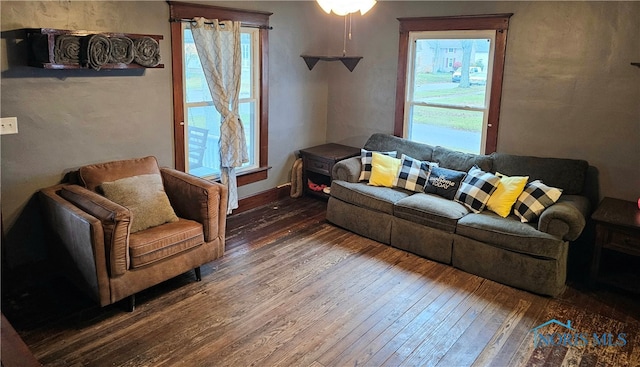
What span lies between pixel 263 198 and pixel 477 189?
2.30 m

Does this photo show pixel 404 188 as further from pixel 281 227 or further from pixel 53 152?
pixel 53 152

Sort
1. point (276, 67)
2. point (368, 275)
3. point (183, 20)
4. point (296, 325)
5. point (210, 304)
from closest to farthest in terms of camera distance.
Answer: point (296, 325), point (210, 304), point (368, 275), point (183, 20), point (276, 67)

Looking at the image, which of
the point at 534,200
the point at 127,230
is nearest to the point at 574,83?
the point at 534,200

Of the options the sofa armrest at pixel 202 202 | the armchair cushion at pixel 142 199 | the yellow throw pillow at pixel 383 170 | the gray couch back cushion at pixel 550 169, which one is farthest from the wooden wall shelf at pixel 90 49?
the gray couch back cushion at pixel 550 169

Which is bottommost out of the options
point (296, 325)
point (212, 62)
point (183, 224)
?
point (296, 325)

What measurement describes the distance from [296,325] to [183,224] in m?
1.10

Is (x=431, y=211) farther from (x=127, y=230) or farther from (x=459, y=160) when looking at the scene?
(x=127, y=230)

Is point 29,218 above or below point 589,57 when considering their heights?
below

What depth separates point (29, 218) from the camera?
3.54m

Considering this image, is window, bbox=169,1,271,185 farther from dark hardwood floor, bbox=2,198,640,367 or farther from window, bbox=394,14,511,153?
window, bbox=394,14,511,153

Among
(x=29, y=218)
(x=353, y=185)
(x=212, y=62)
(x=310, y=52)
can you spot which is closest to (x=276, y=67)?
(x=310, y=52)

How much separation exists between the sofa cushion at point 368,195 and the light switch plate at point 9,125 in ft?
8.76

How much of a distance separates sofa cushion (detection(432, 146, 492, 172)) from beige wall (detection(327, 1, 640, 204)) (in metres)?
0.29

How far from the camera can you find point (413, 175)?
4.55m
